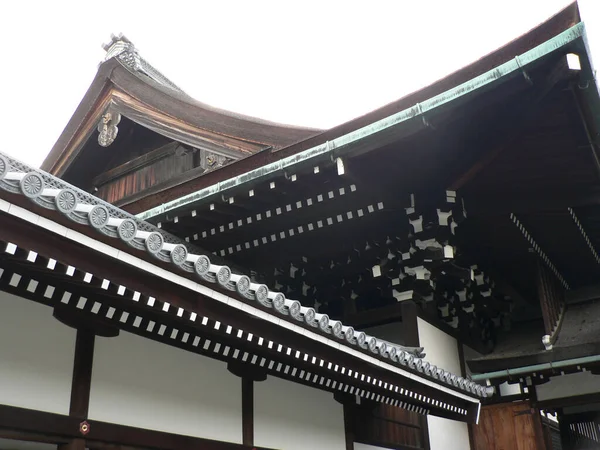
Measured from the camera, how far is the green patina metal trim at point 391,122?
5.29 m

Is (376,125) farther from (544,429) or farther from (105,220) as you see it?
(544,429)

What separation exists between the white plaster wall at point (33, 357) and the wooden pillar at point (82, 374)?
35 mm

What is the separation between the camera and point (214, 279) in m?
4.05

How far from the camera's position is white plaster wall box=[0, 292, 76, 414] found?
12.8 ft

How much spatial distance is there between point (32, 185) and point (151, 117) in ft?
20.6

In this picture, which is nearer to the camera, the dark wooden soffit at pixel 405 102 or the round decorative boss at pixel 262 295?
the round decorative boss at pixel 262 295

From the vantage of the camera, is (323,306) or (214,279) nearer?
(214,279)

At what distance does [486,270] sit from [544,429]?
7.03ft

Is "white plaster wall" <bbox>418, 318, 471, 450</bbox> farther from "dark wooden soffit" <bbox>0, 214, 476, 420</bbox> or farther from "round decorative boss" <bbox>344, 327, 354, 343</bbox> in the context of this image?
"round decorative boss" <bbox>344, 327, 354, 343</bbox>

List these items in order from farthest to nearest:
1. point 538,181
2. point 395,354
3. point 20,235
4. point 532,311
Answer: point 532,311 < point 538,181 < point 395,354 < point 20,235

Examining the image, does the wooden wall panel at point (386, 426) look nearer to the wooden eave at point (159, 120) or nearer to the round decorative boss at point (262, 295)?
the round decorative boss at point (262, 295)

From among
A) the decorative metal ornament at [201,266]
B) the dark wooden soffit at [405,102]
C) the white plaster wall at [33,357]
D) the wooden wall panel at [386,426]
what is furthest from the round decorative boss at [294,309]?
the wooden wall panel at [386,426]

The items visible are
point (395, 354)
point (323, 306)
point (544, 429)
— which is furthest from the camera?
point (323, 306)

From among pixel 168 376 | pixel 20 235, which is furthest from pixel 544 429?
pixel 20 235
